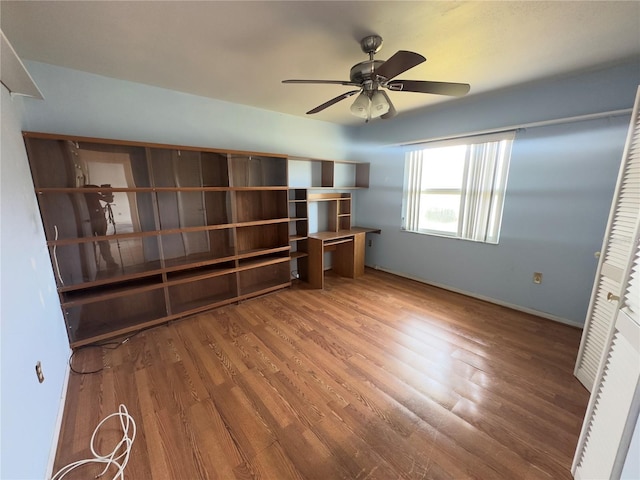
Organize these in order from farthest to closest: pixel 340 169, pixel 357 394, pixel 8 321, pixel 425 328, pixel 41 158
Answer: pixel 340 169 < pixel 425 328 < pixel 41 158 < pixel 357 394 < pixel 8 321

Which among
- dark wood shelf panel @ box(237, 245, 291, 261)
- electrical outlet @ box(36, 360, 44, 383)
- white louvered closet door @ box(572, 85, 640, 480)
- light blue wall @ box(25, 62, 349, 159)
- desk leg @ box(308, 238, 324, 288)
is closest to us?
white louvered closet door @ box(572, 85, 640, 480)

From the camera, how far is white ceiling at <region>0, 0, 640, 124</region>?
149 cm

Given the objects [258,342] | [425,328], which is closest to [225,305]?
[258,342]

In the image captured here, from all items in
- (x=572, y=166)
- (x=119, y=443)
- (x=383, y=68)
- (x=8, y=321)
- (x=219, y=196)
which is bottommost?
(x=119, y=443)

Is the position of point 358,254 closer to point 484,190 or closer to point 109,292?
point 484,190

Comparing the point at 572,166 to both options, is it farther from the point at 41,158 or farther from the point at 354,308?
the point at 41,158

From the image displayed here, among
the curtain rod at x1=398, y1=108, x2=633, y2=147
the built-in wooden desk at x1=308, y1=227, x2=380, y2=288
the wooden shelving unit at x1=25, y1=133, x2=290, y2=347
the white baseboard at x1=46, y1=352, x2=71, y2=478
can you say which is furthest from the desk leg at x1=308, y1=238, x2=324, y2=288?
the white baseboard at x1=46, y1=352, x2=71, y2=478

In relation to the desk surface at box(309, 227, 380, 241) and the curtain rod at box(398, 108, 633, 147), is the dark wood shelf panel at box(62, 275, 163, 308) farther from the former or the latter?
the curtain rod at box(398, 108, 633, 147)

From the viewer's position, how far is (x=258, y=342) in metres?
2.45

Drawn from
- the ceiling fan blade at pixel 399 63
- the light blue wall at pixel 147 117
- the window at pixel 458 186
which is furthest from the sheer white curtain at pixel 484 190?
the light blue wall at pixel 147 117

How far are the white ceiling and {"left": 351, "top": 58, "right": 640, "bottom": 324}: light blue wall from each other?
1.07 ft

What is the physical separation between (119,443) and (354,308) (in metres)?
2.36

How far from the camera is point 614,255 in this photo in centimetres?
168

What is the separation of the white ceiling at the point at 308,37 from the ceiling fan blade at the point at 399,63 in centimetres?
34
